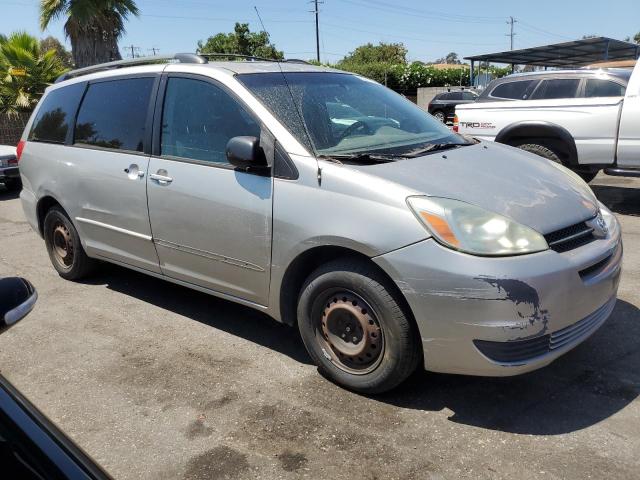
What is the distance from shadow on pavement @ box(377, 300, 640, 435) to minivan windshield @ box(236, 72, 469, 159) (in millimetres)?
1380

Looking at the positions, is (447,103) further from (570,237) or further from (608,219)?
(570,237)

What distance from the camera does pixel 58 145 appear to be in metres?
5.02

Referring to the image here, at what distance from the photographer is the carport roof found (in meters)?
18.0

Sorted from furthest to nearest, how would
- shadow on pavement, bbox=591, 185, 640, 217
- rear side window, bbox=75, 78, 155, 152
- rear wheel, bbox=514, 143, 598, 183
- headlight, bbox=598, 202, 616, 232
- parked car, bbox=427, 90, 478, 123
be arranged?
1. parked car, bbox=427, 90, 478, 123
2. rear wheel, bbox=514, 143, 598, 183
3. shadow on pavement, bbox=591, 185, 640, 217
4. rear side window, bbox=75, 78, 155, 152
5. headlight, bbox=598, 202, 616, 232

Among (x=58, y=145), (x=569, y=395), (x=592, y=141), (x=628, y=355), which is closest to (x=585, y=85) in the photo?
(x=592, y=141)

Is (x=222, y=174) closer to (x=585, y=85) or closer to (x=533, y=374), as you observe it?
(x=533, y=374)

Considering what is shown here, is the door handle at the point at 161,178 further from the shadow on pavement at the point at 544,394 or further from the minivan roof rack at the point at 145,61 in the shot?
the shadow on pavement at the point at 544,394

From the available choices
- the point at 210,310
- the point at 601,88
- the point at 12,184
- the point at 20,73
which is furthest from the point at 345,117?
the point at 20,73

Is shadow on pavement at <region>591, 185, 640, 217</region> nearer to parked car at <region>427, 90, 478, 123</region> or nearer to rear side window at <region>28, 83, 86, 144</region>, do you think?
rear side window at <region>28, 83, 86, 144</region>

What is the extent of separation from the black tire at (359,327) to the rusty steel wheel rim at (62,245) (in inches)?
111

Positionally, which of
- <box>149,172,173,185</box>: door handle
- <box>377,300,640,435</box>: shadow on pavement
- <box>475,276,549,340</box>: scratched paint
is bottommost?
<box>377,300,640,435</box>: shadow on pavement

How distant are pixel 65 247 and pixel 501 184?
3.93 metres

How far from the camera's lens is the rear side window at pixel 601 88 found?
7708mm

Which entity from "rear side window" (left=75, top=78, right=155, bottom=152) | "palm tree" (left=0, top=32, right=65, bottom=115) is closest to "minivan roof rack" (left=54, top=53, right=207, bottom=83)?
"rear side window" (left=75, top=78, right=155, bottom=152)
